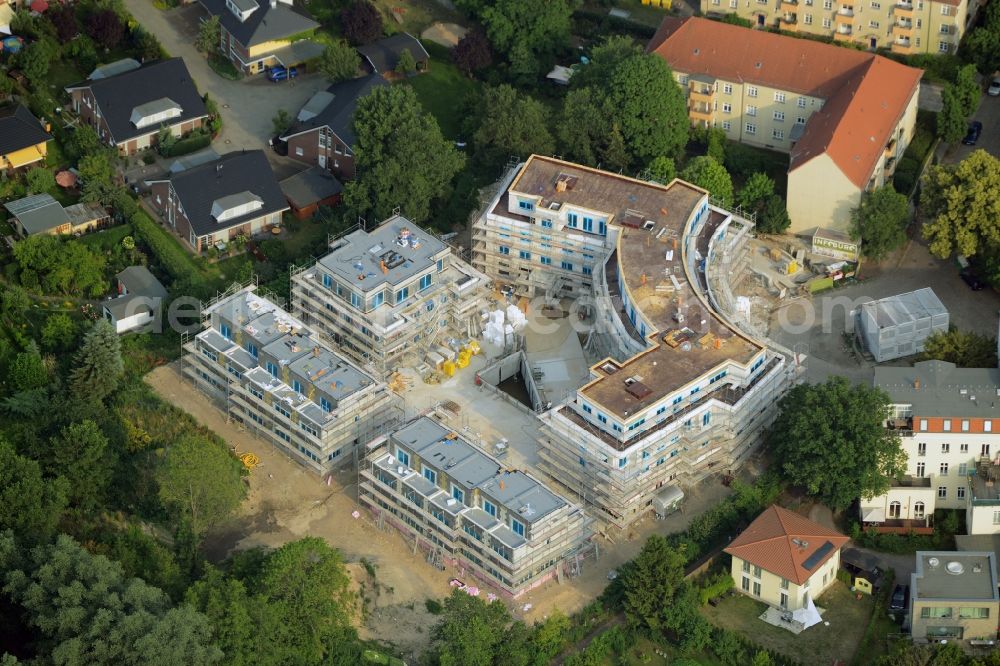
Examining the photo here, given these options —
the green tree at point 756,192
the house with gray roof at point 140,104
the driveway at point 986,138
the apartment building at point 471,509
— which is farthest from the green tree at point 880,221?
the house with gray roof at point 140,104

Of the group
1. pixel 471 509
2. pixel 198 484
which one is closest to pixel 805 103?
pixel 471 509

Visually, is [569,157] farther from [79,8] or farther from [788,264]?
[79,8]

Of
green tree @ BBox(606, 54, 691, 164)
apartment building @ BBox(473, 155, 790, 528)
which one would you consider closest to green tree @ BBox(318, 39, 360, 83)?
apartment building @ BBox(473, 155, 790, 528)

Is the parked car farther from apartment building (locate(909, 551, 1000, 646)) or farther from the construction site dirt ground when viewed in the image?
apartment building (locate(909, 551, 1000, 646))

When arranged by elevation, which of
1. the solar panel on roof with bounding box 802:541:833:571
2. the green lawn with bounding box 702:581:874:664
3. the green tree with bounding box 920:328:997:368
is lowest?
the green lawn with bounding box 702:581:874:664

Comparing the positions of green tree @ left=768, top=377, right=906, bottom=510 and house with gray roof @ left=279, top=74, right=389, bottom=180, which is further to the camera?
house with gray roof @ left=279, top=74, right=389, bottom=180

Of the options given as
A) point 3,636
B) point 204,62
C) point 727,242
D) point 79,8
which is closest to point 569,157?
point 727,242
